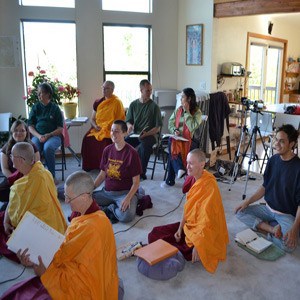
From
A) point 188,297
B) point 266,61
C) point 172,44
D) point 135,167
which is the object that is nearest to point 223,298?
point 188,297

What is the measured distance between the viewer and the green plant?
464 centimetres

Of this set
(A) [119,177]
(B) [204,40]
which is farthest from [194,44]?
(A) [119,177]

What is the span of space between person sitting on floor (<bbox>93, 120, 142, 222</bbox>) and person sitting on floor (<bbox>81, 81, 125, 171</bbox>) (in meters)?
1.29

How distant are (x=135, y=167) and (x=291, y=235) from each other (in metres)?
1.36

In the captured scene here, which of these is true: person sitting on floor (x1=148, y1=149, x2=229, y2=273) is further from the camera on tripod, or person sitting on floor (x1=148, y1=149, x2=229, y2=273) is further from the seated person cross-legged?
the seated person cross-legged

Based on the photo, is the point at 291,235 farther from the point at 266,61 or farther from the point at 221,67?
the point at 266,61

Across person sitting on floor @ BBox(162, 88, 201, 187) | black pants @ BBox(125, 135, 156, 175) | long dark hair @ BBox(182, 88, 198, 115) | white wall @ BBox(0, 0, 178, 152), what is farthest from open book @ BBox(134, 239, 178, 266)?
white wall @ BBox(0, 0, 178, 152)

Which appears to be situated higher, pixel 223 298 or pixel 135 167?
pixel 135 167

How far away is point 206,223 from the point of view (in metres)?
2.31

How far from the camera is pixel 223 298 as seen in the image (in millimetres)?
2055

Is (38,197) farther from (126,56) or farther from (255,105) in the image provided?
(126,56)

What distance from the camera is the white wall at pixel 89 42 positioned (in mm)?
4789

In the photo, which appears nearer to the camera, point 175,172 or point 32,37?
point 175,172

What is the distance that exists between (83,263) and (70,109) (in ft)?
11.9
